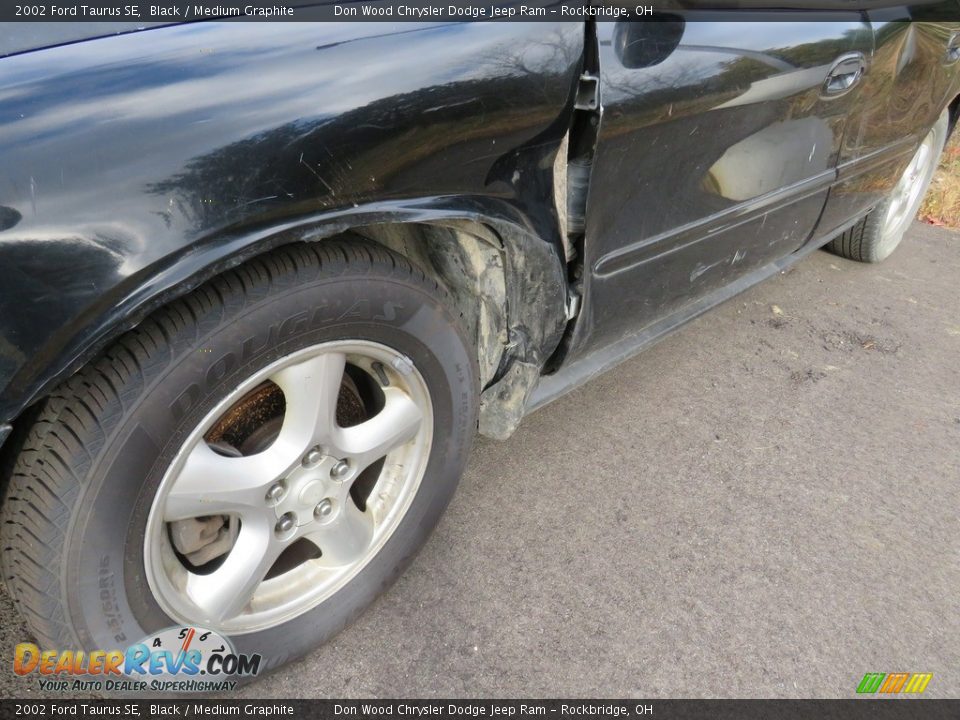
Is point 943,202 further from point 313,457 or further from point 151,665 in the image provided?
point 151,665

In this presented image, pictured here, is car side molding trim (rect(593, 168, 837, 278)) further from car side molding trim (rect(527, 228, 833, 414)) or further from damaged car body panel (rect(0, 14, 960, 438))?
car side molding trim (rect(527, 228, 833, 414))

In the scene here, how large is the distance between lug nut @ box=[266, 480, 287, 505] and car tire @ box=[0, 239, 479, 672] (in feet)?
0.04

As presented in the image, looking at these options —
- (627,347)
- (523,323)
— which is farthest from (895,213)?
(523,323)

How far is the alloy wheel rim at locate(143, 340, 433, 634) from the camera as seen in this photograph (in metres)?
1.33

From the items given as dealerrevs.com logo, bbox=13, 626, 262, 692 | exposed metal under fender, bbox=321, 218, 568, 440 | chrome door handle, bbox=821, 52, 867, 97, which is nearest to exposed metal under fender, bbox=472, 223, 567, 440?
exposed metal under fender, bbox=321, 218, 568, 440

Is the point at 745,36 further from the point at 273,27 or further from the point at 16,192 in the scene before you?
the point at 16,192

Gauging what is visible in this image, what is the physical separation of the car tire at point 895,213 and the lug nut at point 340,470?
3.29 meters

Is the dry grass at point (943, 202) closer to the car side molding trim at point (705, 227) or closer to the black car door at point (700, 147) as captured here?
the car side molding trim at point (705, 227)

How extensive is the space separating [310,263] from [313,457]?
0.44 metres

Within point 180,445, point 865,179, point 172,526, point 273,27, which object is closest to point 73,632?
point 172,526

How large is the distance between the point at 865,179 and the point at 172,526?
9.57ft

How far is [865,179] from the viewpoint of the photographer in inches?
115

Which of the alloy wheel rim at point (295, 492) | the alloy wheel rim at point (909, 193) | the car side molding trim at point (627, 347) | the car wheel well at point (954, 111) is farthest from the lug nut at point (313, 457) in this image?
the car wheel well at point (954, 111)

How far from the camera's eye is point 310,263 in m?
1.30
